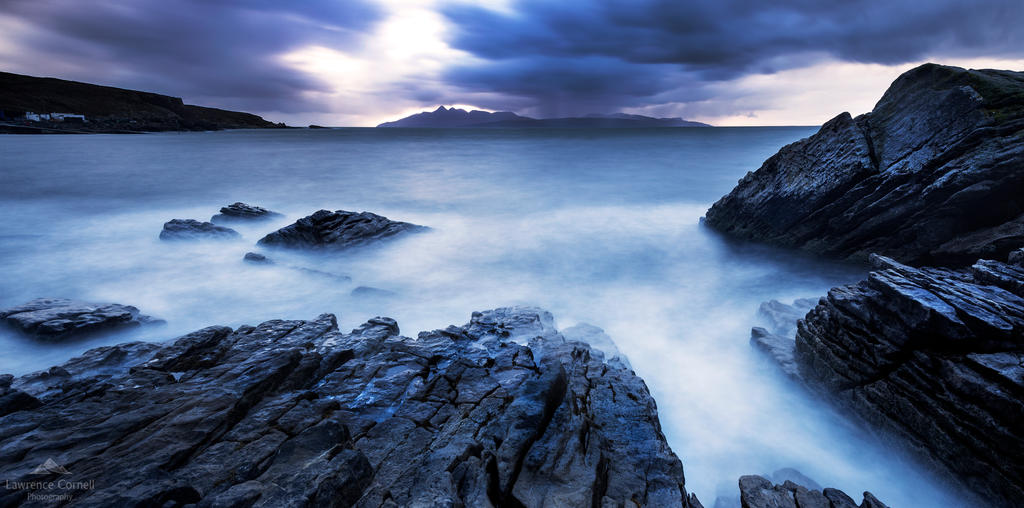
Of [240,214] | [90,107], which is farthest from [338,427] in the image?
[90,107]

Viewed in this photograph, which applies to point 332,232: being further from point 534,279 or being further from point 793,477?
point 793,477

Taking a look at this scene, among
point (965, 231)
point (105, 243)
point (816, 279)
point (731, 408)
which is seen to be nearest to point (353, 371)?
point (731, 408)

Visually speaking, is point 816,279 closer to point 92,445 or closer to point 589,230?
point 589,230

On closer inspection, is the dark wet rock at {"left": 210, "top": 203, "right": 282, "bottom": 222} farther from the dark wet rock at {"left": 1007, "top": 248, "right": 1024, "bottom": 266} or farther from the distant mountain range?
the distant mountain range

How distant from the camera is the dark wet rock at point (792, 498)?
13.9 feet

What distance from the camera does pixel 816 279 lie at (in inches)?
442

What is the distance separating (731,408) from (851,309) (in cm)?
254

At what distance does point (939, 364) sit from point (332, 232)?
51.5 ft

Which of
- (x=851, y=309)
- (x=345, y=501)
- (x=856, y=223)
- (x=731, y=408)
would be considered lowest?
(x=731, y=408)

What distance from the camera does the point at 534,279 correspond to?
41.0ft

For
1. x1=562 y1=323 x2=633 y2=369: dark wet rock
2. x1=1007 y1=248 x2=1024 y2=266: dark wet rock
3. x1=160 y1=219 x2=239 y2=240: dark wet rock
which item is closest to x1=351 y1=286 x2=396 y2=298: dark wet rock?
x1=562 y1=323 x2=633 y2=369: dark wet rock

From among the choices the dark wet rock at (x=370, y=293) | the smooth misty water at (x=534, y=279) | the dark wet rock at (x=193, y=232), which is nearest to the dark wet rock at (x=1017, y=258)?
the smooth misty water at (x=534, y=279)

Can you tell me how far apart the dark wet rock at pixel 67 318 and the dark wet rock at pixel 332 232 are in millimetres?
5522

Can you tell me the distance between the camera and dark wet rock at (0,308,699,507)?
3738 millimetres
